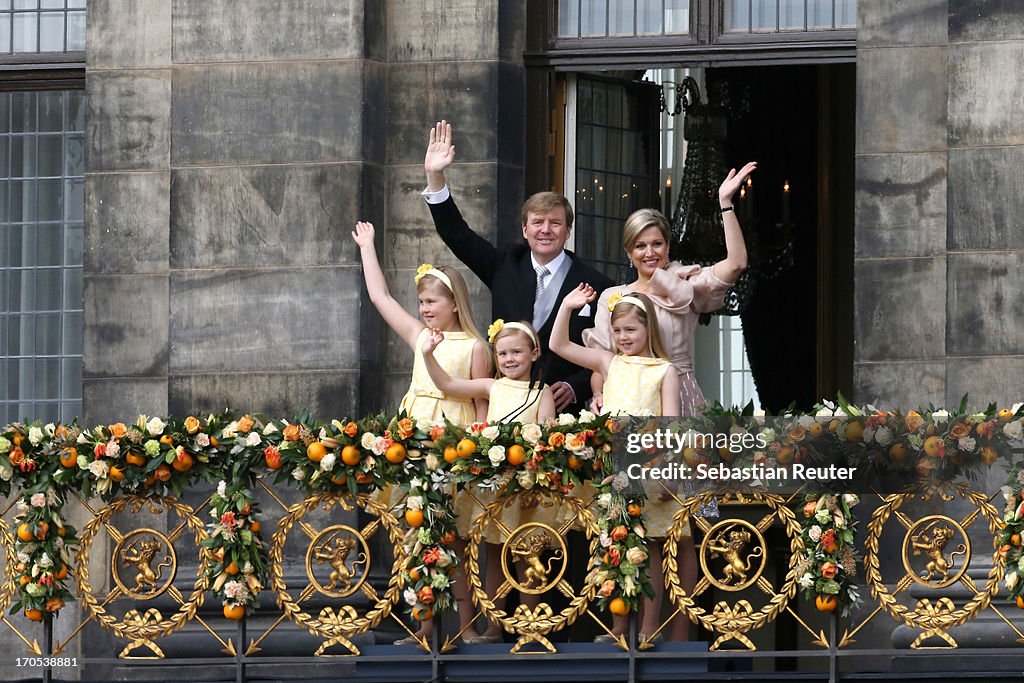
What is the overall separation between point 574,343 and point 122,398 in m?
3.41

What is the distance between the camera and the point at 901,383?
40.6 feet

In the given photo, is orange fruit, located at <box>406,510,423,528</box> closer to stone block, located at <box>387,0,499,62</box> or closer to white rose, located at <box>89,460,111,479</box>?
white rose, located at <box>89,460,111,479</box>

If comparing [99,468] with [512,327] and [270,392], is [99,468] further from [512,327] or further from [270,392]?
[512,327]

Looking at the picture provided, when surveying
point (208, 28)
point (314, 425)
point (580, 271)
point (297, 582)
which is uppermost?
point (208, 28)

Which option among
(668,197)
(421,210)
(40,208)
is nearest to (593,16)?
(421,210)

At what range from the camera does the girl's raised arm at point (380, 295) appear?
11734 mm

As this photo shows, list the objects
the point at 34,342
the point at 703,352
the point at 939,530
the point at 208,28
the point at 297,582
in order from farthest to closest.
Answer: the point at 703,352, the point at 34,342, the point at 208,28, the point at 297,582, the point at 939,530

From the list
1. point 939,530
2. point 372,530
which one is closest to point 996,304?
point 939,530

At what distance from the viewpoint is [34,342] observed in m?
14.0

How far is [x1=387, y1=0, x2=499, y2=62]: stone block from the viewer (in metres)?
13.2

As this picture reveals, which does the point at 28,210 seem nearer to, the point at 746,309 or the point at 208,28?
the point at 208,28

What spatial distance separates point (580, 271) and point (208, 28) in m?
3.14

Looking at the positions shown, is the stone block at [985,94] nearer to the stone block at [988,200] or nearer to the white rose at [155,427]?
the stone block at [988,200]

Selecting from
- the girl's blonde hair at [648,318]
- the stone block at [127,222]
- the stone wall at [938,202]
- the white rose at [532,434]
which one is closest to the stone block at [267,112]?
the stone block at [127,222]
